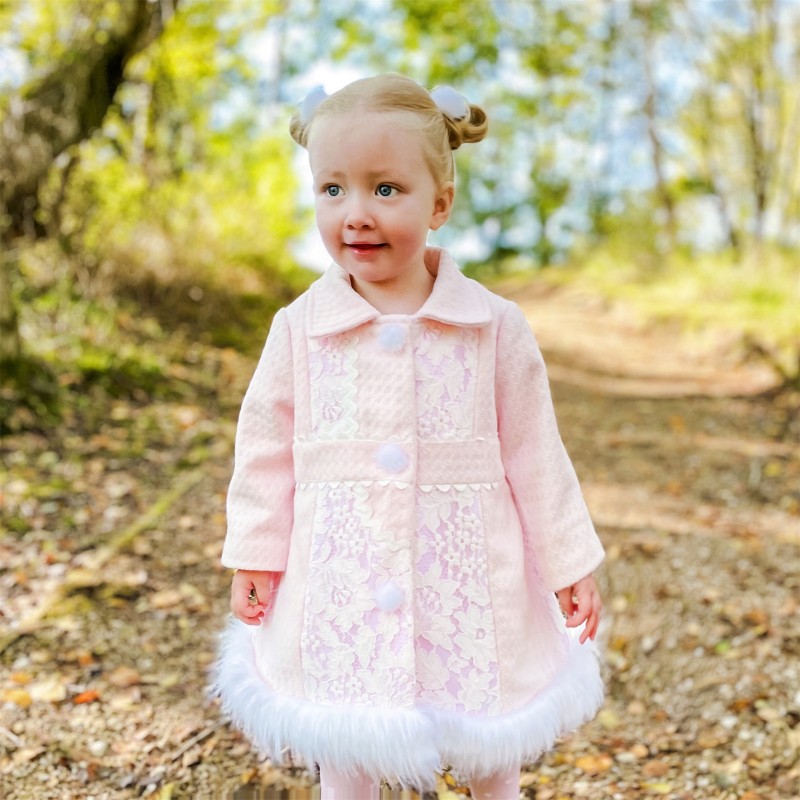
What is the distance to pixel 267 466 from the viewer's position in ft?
5.82

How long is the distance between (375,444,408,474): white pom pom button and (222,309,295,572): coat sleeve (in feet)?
→ 0.78

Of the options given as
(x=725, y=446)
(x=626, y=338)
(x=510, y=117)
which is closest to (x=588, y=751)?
(x=725, y=446)

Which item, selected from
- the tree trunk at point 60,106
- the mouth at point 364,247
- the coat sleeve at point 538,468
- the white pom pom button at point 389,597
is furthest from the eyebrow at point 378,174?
the tree trunk at point 60,106

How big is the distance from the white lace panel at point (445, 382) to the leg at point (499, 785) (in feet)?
2.46

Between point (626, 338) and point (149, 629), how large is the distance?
8024mm

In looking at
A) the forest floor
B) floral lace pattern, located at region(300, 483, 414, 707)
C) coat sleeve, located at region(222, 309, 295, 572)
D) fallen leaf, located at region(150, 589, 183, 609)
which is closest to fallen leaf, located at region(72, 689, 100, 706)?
the forest floor

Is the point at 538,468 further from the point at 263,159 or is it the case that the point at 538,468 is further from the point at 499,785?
the point at 263,159

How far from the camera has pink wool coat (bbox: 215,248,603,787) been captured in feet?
5.30

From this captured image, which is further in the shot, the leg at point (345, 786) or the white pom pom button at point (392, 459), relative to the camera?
the leg at point (345, 786)

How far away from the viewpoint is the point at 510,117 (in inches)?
839

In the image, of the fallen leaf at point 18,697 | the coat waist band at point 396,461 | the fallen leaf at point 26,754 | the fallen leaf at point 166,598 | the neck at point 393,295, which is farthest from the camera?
the fallen leaf at point 166,598

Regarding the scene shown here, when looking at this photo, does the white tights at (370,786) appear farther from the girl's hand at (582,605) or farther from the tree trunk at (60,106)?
the tree trunk at (60,106)

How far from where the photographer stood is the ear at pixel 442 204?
173 cm

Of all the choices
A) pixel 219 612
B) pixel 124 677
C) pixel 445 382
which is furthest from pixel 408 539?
pixel 219 612
